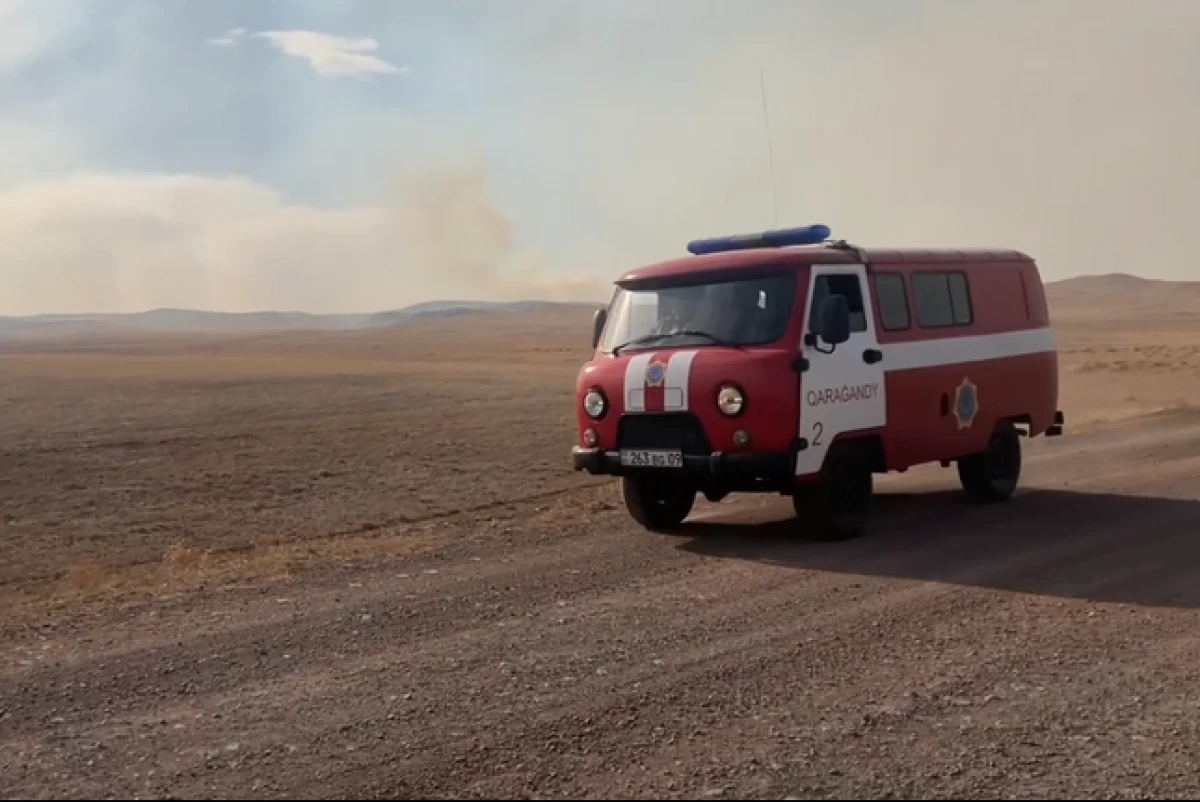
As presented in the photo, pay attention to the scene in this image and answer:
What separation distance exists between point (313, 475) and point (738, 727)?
41.6 feet

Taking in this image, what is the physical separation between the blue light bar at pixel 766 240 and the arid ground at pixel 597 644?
256cm

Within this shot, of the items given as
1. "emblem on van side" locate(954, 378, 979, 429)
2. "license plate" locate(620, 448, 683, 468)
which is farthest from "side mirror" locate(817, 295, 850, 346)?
"emblem on van side" locate(954, 378, 979, 429)

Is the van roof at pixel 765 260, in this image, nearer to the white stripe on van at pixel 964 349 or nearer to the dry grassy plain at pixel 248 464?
the white stripe on van at pixel 964 349

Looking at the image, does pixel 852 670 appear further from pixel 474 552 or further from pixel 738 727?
pixel 474 552

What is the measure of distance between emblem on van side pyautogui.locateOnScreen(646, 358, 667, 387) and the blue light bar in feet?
5.95

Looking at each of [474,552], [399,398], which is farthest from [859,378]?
[399,398]

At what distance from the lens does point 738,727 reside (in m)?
5.96

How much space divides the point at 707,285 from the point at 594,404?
4.56 ft

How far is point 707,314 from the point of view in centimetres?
1080

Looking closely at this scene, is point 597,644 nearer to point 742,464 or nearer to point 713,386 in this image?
point 742,464

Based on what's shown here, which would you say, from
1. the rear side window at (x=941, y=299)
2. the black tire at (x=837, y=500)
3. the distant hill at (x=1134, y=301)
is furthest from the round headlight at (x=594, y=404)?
the distant hill at (x=1134, y=301)

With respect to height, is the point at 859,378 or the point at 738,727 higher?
the point at 859,378

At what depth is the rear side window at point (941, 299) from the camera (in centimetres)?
1189

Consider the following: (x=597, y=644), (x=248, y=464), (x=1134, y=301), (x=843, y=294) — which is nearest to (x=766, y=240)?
(x=843, y=294)
